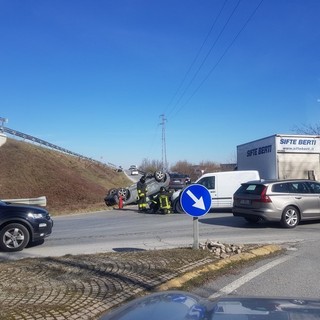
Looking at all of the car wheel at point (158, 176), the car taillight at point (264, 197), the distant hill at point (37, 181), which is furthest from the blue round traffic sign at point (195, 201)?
the distant hill at point (37, 181)

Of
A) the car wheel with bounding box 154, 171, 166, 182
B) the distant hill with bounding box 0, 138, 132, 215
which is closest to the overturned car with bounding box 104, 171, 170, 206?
the car wheel with bounding box 154, 171, 166, 182

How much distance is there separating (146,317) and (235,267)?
16.7 feet

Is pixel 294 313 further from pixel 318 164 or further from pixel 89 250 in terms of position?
pixel 318 164

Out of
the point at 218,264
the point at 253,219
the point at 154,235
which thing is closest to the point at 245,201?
the point at 253,219

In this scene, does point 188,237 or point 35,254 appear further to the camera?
point 188,237

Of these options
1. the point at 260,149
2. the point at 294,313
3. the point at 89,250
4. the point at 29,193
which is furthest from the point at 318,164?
the point at 29,193

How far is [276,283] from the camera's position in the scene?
20.6 feet

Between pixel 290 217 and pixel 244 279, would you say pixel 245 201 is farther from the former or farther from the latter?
pixel 244 279

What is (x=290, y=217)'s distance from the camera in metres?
13.3

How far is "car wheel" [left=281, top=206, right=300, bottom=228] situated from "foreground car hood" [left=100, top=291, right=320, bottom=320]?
10815 mm

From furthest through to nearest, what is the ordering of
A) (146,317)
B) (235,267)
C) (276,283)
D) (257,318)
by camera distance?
(235,267)
(276,283)
(146,317)
(257,318)

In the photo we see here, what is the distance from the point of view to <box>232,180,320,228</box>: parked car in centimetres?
1316

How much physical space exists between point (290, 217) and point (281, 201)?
1.92 ft

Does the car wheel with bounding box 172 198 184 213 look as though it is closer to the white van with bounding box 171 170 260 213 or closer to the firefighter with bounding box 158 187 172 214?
the firefighter with bounding box 158 187 172 214
